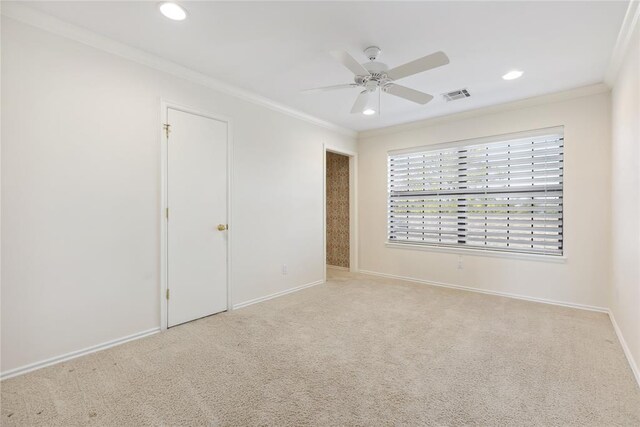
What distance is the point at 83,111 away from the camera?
7.91ft

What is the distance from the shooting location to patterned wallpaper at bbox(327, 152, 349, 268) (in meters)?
5.71

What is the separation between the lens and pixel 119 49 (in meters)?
2.58

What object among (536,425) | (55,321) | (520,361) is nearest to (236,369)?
(55,321)

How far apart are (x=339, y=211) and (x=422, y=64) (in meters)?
3.79

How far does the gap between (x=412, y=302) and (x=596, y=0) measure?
3.12 meters

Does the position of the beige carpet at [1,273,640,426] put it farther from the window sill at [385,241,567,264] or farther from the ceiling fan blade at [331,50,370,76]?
the ceiling fan blade at [331,50,370,76]

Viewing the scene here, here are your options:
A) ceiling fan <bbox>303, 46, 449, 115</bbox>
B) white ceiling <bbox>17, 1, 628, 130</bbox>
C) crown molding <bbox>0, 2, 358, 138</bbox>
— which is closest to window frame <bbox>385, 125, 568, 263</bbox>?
white ceiling <bbox>17, 1, 628, 130</bbox>

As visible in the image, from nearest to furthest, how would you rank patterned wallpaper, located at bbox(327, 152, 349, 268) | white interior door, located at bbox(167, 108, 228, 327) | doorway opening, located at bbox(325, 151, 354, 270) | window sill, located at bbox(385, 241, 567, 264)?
white interior door, located at bbox(167, 108, 228, 327) < window sill, located at bbox(385, 241, 567, 264) < doorway opening, located at bbox(325, 151, 354, 270) < patterned wallpaper, located at bbox(327, 152, 349, 268)

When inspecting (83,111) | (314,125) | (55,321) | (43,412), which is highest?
(314,125)

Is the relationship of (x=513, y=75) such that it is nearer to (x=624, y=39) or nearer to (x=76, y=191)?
(x=624, y=39)

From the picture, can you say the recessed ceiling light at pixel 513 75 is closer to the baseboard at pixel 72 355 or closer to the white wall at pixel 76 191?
the white wall at pixel 76 191

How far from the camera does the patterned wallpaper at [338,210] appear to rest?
18.7 ft

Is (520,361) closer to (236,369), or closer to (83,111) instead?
(236,369)

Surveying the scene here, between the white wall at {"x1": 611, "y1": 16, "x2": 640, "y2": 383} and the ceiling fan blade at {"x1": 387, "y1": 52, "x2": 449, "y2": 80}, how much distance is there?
137 centimetres
